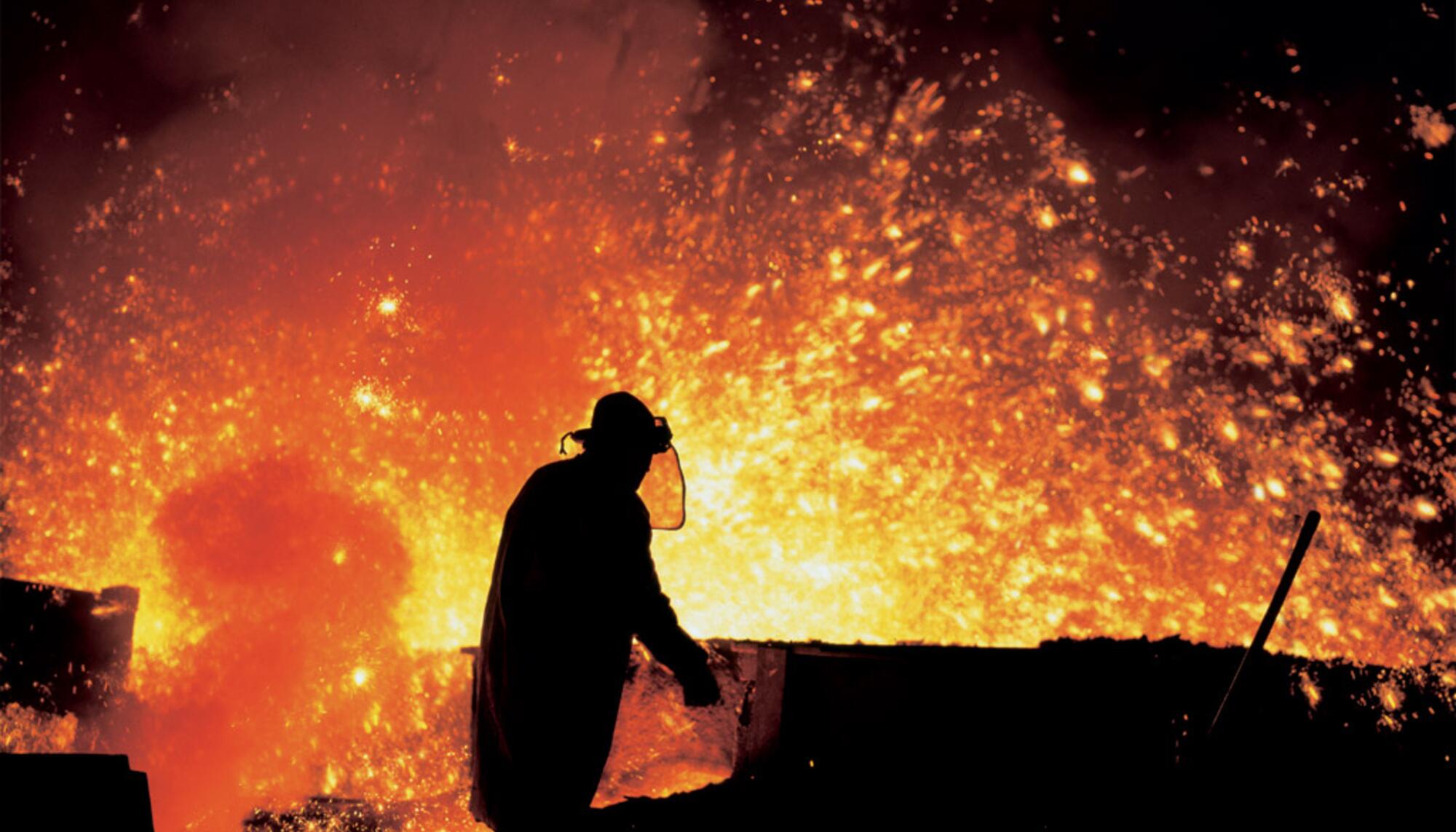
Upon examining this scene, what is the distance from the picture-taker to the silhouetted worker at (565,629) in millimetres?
2281

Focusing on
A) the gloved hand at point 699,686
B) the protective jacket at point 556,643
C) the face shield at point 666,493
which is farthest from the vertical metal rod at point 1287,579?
the face shield at point 666,493

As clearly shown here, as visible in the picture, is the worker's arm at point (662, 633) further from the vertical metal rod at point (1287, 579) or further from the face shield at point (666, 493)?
the vertical metal rod at point (1287, 579)

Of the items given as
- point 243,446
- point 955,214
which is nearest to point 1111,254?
point 955,214

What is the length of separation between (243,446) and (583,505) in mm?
6464

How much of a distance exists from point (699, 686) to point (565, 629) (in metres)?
0.40

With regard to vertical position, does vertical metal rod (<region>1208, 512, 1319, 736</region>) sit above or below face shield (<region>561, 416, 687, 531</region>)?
A: below

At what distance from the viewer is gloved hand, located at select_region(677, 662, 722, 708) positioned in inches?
99.0

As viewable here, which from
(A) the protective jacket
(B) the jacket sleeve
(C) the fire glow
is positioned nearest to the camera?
(A) the protective jacket

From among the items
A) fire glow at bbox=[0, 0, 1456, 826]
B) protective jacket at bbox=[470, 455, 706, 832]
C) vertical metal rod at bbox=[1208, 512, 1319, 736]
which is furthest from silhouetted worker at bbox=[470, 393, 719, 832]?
fire glow at bbox=[0, 0, 1456, 826]

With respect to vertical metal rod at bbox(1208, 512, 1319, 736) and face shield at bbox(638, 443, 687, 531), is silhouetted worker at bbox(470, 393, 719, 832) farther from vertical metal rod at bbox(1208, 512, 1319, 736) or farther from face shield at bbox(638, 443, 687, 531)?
vertical metal rod at bbox(1208, 512, 1319, 736)

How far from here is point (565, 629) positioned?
232 centimetres

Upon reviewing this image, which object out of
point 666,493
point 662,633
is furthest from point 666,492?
point 662,633

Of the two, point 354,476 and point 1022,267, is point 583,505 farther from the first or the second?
point 1022,267

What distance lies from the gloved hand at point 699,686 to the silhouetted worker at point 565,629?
0.17 feet
